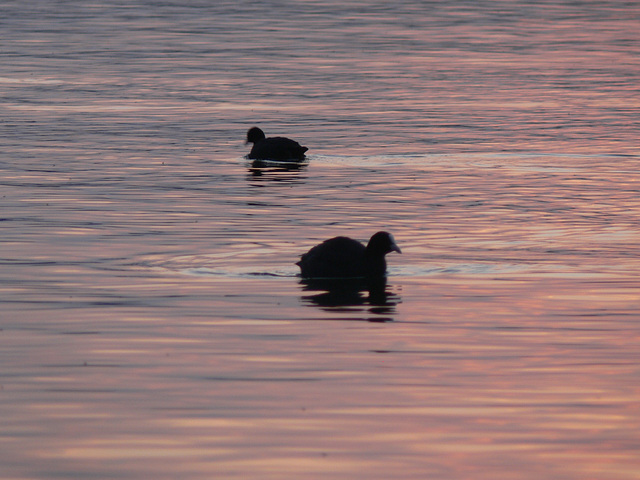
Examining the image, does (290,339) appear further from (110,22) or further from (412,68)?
(110,22)

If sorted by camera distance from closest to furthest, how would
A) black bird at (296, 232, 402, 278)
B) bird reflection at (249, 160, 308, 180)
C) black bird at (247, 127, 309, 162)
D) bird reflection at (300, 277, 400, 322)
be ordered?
bird reflection at (300, 277, 400, 322) < black bird at (296, 232, 402, 278) < bird reflection at (249, 160, 308, 180) < black bird at (247, 127, 309, 162)

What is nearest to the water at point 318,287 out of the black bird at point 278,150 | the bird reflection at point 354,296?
the bird reflection at point 354,296

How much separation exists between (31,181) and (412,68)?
2700 centimetres

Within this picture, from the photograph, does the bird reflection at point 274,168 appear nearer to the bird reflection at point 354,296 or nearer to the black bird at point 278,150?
the black bird at point 278,150

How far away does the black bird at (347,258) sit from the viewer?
1827 centimetres

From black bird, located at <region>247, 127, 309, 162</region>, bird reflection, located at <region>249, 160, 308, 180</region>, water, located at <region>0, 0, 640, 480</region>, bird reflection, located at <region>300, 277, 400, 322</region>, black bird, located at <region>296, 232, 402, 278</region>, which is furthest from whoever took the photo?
black bird, located at <region>247, 127, 309, 162</region>

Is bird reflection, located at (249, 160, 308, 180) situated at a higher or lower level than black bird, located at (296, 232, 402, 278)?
higher

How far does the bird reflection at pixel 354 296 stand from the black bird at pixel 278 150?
12.9 meters

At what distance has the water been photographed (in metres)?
11.5

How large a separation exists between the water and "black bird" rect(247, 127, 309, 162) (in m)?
0.48

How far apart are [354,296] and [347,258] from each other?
2.74ft

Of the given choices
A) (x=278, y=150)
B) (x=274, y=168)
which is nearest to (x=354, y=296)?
(x=274, y=168)

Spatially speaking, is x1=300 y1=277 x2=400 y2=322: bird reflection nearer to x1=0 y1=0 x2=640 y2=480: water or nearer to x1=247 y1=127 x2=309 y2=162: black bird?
x1=0 y1=0 x2=640 y2=480: water

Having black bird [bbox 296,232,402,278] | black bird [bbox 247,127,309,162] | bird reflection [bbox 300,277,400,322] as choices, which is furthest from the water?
black bird [bbox 247,127,309,162]
